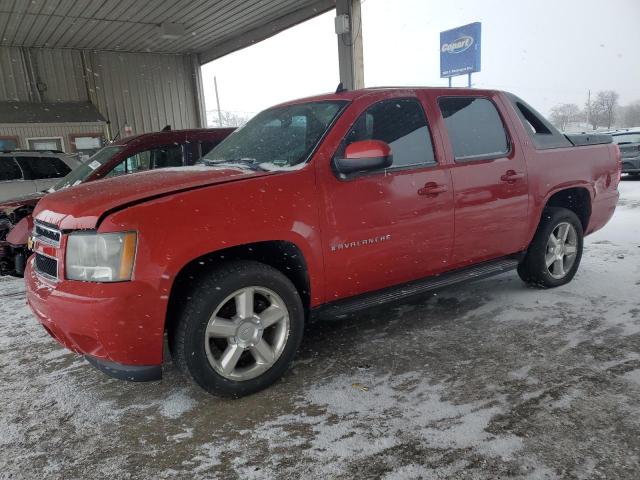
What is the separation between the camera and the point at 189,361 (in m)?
2.46

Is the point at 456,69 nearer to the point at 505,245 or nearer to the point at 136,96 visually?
the point at 136,96

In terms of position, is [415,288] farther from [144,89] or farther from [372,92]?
[144,89]

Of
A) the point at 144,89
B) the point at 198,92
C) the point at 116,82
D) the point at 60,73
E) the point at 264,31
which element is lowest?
the point at 198,92

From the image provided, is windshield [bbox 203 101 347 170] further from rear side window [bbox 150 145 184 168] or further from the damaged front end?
the damaged front end

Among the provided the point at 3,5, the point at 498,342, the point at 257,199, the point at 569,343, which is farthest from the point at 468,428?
the point at 3,5

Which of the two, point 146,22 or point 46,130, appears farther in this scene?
point 46,130

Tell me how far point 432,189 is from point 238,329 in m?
1.61

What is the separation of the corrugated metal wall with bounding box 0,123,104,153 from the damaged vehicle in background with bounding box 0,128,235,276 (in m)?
9.94

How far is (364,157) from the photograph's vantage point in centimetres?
276

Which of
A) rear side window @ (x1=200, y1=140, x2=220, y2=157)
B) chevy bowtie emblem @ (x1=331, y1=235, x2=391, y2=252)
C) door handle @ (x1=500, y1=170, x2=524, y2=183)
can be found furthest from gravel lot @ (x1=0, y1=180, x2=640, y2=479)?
rear side window @ (x1=200, y1=140, x2=220, y2=157)

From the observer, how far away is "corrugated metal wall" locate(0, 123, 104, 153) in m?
13.5

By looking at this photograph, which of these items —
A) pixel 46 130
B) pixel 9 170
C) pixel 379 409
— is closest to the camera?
pixel 379 409

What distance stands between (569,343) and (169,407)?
2.62 meters

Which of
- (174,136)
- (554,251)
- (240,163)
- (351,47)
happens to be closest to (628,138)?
(351,47)
